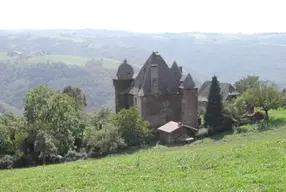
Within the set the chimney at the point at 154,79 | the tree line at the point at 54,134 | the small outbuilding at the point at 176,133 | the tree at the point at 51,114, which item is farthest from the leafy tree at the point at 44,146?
the chimney at the point at 154,79

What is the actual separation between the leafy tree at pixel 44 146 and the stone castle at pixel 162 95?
20.3m

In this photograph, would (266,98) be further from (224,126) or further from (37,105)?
(37,105)

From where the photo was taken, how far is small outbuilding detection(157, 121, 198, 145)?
2434 inches

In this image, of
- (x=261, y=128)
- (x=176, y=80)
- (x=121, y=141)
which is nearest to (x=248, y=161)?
(x=121, y=141)

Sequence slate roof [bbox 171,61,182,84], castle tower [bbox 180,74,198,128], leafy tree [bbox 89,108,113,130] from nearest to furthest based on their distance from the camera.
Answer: leafy tree [bbox 89,108,113,130] → castle tower [bbox 180,74,198,128] → slate roof [bbox 171,61,182,84]

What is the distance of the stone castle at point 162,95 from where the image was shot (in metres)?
68.7

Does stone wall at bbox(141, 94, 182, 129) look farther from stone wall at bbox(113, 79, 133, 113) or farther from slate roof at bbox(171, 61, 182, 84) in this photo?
stone wall at bbox(113, 79, 133, 113)

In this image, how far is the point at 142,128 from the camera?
59469mm

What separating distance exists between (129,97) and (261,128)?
2279 centimetres

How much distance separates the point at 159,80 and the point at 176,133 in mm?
11010

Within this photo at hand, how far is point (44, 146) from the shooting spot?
50.6m

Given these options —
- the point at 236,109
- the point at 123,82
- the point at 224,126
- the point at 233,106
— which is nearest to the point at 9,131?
the point at 123,82

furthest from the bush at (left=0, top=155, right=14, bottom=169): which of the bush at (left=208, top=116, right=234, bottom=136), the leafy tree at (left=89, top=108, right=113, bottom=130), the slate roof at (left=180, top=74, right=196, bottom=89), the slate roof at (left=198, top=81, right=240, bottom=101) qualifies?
the slate roof at (left=198, top=81, right=240, bottom=101)

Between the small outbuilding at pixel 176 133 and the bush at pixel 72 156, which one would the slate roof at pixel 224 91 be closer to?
the small outbuilding at pixel 176 133
